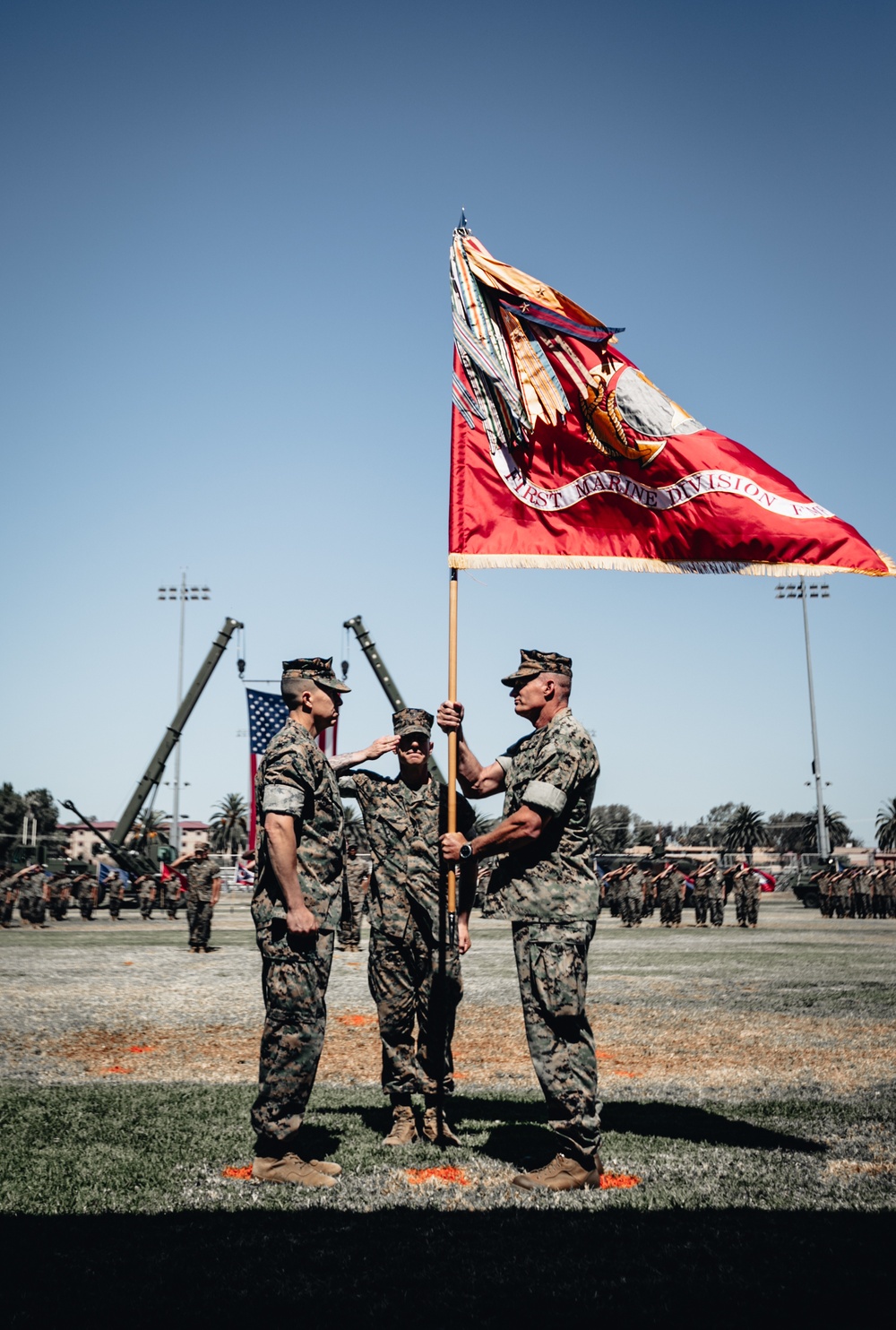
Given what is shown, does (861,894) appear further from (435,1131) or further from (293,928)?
(293,928)

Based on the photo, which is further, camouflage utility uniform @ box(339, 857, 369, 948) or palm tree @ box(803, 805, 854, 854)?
palm tree @ box(803, 805, 854, 854)

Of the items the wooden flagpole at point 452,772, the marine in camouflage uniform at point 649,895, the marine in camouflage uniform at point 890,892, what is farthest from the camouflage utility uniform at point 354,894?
the marine in camouflage uniform at point 890,892

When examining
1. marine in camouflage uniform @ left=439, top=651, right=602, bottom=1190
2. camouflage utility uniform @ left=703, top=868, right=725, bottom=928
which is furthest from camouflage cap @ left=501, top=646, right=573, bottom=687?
camouflage utility uniform @ left=703, top=868, right=725, bottom=928

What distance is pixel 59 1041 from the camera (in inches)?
334

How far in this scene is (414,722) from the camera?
19.2 ft

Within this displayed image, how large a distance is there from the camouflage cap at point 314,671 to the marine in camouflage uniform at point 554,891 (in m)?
0.61

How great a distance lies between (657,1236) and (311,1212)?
1.37 meters

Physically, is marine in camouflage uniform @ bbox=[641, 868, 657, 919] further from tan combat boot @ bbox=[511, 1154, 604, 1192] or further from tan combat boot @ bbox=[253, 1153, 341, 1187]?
tan combat boot @ bbox=[253, 1153, 341, 1187]

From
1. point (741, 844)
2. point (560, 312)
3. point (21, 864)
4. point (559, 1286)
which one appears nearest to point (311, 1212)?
point (559, 1286)

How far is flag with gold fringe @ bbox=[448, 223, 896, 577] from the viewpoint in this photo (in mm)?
6023

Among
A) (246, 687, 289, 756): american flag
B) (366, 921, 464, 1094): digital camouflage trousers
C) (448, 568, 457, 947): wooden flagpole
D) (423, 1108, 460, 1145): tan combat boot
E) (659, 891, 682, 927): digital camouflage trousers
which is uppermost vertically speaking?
(246, 687, 289, 756): american flag

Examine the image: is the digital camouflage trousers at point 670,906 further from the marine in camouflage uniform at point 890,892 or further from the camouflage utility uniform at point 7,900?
the camouflage utility uniform at point 7,900

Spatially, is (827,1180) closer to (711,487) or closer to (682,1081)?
(682,1081)

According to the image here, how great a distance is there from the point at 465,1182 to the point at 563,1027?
81cm
